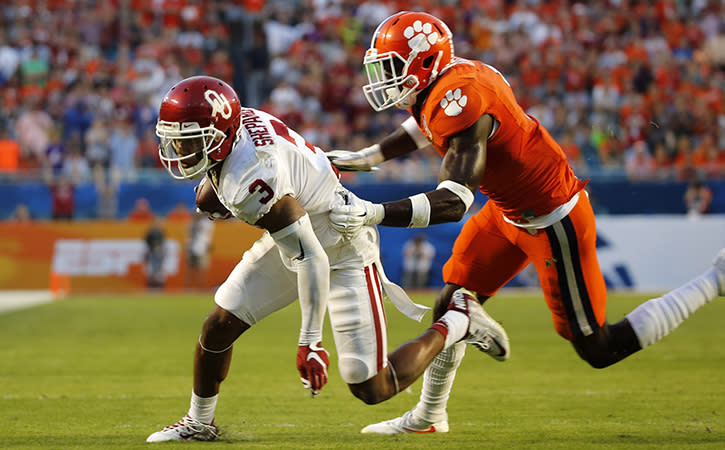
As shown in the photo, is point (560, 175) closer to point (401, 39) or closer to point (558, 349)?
point (401, 39)

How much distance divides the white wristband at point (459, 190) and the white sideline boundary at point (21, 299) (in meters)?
8.89

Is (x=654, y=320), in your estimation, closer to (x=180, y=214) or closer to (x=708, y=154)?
(x=180, y=214)

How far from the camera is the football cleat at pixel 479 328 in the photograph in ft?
15.6

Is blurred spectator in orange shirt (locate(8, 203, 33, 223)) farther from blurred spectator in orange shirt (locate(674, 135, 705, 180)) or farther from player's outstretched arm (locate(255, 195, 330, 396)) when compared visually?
player's outstretched arm (locate(255, 195, 330, 396))

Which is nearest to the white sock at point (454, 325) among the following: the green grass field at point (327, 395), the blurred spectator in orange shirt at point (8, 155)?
the green grass field at point (327, 395)

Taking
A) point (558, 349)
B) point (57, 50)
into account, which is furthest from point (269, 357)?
point (57, 50)

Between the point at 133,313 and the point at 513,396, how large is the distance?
260 inches

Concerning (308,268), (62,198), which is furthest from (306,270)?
(62,198)

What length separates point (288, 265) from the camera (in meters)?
4.40

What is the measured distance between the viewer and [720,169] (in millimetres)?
14344

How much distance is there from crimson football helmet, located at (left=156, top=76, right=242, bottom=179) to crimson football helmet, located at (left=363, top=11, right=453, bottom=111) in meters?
0.80

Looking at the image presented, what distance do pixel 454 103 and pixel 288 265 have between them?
3.47ft

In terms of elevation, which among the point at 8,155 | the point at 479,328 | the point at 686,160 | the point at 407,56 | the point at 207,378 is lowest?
the point at 8,155

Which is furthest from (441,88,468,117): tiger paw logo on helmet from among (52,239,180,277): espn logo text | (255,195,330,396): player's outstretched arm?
(52,239,180,277): espn logo text
